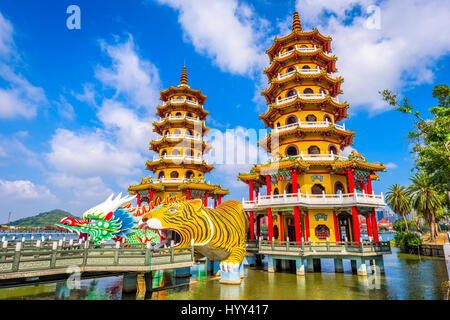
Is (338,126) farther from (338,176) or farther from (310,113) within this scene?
(338,176)

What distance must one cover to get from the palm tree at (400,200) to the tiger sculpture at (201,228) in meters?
34.4

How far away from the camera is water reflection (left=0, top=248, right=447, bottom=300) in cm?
1188

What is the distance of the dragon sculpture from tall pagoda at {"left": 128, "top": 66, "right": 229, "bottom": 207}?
967 cm

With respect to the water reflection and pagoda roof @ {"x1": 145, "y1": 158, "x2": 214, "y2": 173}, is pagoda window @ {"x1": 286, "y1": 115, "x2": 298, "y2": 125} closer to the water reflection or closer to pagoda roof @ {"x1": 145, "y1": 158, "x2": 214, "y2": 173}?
pagoda roof @ {"x1": 145, "y1": 158, "x2": 214, "y2": 173}

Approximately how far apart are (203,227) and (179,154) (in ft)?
53.4

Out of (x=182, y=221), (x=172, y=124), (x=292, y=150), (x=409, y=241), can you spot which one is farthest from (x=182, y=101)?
(x=409, y=241)

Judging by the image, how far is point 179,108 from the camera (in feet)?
103

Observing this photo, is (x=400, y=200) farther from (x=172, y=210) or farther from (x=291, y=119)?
(x=172, y=210)

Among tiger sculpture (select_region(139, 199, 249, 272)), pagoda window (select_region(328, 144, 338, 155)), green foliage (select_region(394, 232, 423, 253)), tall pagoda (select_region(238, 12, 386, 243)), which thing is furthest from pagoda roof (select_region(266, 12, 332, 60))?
green foliage (select_region(394, 232, 423, 253))

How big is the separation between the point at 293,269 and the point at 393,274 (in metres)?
6.52

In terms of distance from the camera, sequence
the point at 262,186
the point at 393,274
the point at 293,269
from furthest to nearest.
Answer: the point at 262,186 → the point at 293,269 → the point at 393,274

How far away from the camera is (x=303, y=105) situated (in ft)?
71.8

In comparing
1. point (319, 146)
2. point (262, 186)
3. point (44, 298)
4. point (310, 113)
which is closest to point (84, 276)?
point (44, 298)

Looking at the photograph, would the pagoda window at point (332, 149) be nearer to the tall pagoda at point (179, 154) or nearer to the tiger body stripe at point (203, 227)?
the tiger body stripe at point (203, 227)
